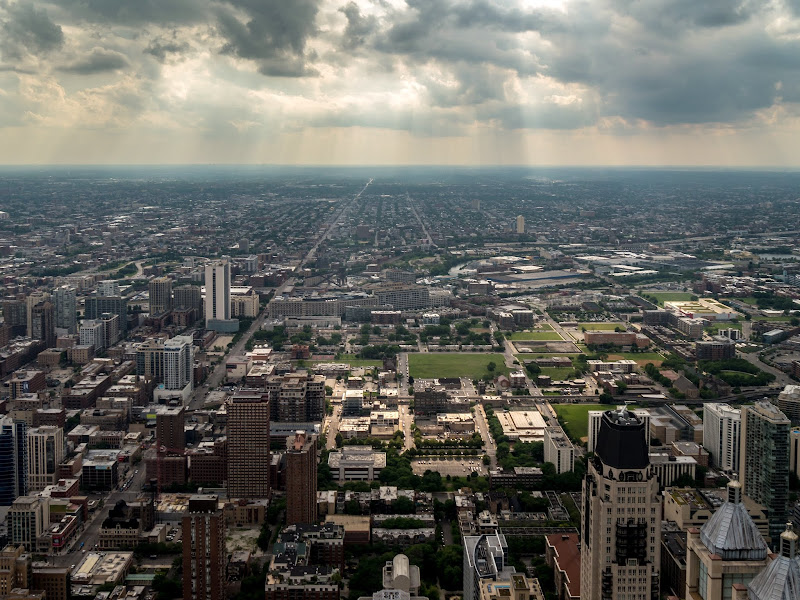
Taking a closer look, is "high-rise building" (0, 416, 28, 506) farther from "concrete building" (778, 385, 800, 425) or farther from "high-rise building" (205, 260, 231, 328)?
"concrete building" (778, 385, 800, 425)

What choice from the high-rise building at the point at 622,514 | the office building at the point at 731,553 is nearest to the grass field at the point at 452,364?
the high-rise building at the point at 622,514

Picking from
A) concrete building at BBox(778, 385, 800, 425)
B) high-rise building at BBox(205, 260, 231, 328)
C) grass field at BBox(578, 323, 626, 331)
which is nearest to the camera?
concrete building at BBox(778, 385, 800, 425)

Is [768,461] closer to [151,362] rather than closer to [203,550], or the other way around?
[203,550]

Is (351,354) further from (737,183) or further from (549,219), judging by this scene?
(737,183)

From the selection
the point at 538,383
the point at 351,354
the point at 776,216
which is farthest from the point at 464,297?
the point at 776,216

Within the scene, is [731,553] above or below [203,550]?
above

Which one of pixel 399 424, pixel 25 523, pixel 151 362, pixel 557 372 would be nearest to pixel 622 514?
pixel 25 523

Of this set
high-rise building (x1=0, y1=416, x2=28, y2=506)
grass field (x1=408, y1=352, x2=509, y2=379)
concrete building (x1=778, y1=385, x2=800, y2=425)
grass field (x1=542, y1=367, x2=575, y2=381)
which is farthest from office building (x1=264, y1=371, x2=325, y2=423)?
concrete building (x1=778, y1=385, x2=800, y2=425)
